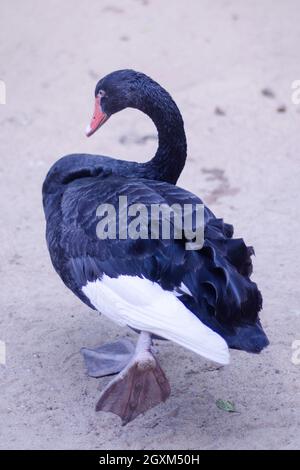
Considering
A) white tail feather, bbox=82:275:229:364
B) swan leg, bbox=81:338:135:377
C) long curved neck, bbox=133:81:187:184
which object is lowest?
swan leg, bbox=81:338:135:377

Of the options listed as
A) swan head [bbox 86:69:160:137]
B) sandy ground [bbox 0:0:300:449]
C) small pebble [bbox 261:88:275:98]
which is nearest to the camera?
sandy ground [bbox 0:0:300:449]

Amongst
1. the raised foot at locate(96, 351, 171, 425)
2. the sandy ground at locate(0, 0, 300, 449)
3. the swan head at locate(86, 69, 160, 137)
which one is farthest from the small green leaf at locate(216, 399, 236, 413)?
the swan head at locate(86, 69, 160, 137)

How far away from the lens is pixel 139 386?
3.04 m

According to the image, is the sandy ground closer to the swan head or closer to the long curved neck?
the long curved neck

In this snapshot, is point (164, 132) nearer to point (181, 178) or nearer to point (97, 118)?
point (97, 118)

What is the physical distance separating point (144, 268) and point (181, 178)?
209 centimetres

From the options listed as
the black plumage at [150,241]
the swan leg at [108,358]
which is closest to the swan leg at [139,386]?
the swan leg at [108,358]

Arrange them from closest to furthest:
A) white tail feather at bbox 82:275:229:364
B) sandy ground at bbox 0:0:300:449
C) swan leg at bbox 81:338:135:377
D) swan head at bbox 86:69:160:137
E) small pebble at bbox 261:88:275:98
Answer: white tail feather at bbox 82:275:229:364 < sandy ground at bbox 0:0:300:449 < swan leg at bbox 81:338:135:377 < swan head at bbox 86:69:160:137 < small pebble at bbox 261:88:275:98

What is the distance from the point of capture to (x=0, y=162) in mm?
4973

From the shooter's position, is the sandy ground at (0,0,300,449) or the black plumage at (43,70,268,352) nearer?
the black plumage at (43,70,268,352)

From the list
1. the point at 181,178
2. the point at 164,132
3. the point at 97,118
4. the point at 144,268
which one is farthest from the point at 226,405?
the point at 181,178

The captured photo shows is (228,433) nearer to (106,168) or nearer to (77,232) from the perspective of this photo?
(77,232)

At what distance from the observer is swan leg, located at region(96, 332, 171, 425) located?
2994mm

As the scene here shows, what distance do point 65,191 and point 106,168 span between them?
7.9 inches
